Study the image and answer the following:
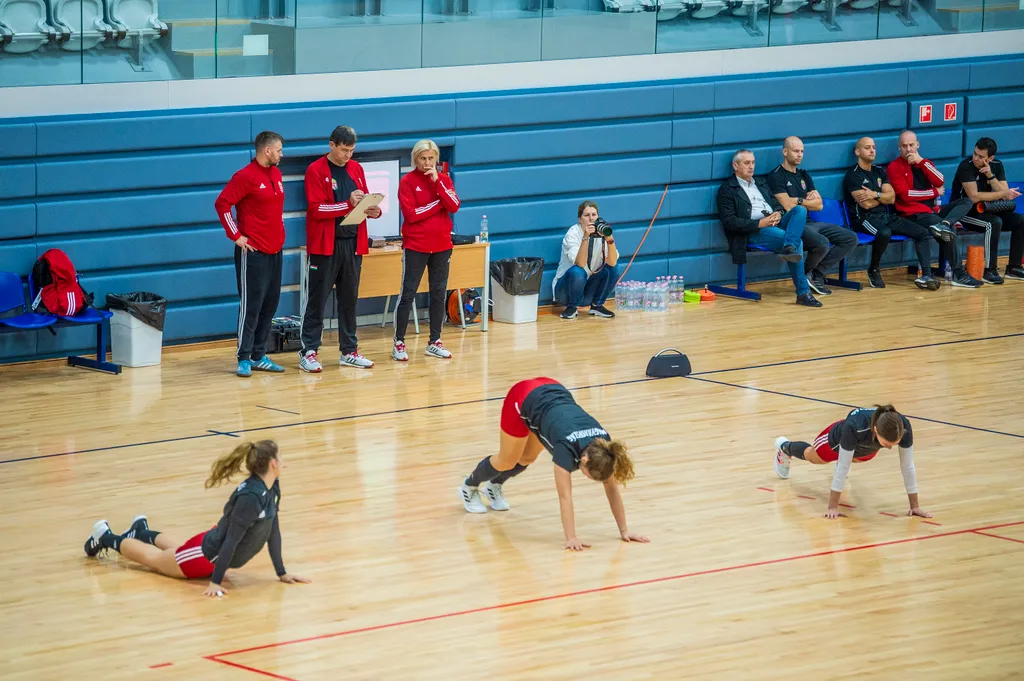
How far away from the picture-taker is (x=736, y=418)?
1073 cm

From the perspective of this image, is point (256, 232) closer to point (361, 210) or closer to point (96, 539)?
point (361, 210)

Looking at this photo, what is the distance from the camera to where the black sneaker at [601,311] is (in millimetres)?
14641

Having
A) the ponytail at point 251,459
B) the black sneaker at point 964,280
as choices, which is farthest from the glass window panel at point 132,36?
the black sneaker at point 964,280

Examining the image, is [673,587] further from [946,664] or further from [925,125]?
[925,125]

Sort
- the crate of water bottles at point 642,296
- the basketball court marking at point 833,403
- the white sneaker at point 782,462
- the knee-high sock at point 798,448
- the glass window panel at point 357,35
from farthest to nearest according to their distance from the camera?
the crate of water bottles at point 642,296 → the glass window panel at point 357,35 → the basketball court marking at point 833,403 → the white sneaker at point 782,462 → the knee-high sock at point 798,448

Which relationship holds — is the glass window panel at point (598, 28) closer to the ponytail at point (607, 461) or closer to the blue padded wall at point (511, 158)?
the blue padded wall at point (511, 158)

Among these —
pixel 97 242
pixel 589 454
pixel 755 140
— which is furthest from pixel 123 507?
pixel 755 140

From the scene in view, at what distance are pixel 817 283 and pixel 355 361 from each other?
19.0ft

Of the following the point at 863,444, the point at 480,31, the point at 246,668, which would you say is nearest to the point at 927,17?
the point at 480,31

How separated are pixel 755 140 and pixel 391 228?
4.34 metres

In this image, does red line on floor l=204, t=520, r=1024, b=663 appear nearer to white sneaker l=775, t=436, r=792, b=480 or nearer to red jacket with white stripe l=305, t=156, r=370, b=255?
white sneaker l=775, t=436, r=792, b=480

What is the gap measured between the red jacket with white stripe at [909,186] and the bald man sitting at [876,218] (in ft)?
0.33

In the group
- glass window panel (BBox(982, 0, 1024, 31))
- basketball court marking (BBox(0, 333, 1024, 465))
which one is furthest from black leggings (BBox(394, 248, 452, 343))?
glass window panel (BBox(982, 0, 1024, 31))

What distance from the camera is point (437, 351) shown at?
41.8 feet
